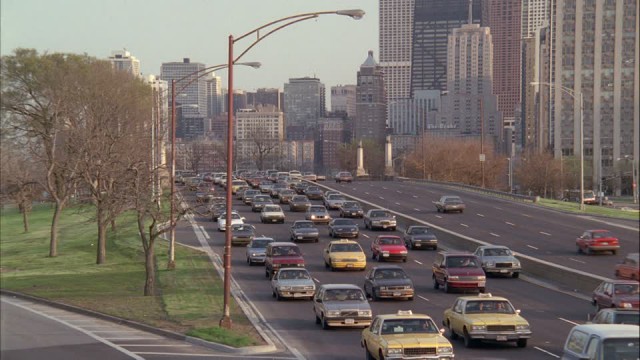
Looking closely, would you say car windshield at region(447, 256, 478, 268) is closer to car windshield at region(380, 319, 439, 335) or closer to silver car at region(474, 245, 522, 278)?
silver car at region(474, 245, 522, 278)

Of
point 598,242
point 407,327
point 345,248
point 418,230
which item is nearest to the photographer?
point 407,327

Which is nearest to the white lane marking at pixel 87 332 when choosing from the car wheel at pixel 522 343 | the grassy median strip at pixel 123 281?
the grassy median strip at pixel 123 281

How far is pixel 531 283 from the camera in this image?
38938mm

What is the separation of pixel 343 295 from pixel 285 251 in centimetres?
1345

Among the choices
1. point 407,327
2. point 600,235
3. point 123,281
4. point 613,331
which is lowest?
point 123,281

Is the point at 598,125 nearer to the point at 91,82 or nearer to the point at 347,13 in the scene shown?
the point at 91,82

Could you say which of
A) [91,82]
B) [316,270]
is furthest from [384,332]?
[91,82]

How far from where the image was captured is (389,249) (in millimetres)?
46062

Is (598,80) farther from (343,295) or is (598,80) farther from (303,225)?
(343,295)

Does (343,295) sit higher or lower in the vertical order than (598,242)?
higher

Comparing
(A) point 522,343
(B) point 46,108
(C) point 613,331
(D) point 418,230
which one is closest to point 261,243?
(D) point 418,230

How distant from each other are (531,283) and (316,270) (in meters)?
9.98

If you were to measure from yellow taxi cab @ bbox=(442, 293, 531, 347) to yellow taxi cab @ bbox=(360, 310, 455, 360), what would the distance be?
1844 mm

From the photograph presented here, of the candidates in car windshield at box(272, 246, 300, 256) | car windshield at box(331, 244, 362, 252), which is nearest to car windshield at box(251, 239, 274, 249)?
car windshield at box(331, 244, 362, 252)
